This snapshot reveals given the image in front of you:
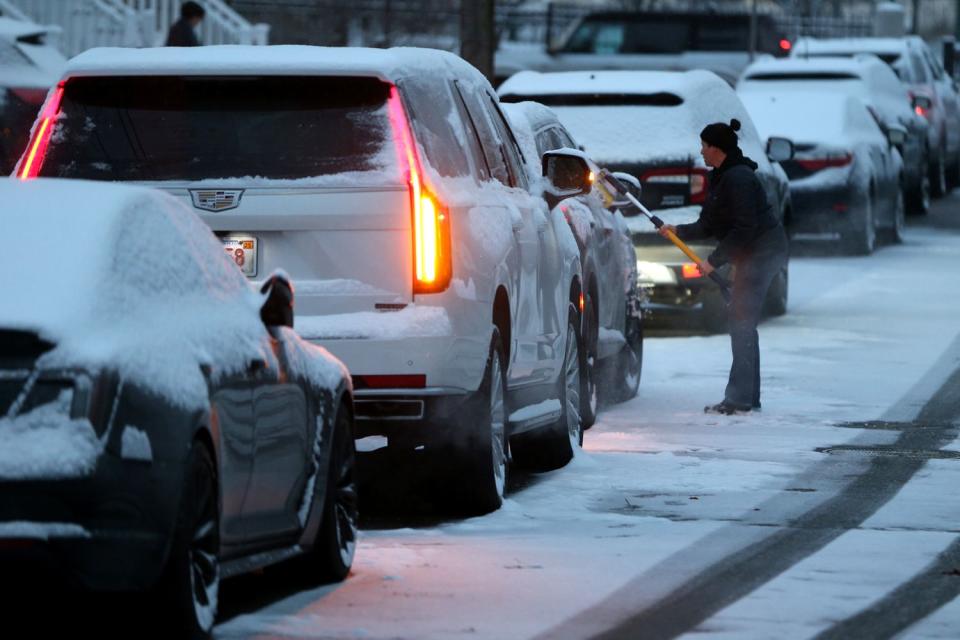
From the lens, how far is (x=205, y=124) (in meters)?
9.88

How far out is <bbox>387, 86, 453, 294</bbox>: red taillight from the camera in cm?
966

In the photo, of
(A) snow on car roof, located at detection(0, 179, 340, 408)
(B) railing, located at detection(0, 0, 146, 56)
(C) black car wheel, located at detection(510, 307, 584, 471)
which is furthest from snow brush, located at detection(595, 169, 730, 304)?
(B) railing, located at detection(0, 0, 146, 56)

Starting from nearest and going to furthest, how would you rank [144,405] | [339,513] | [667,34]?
[144,405], [339,513], [667,34]

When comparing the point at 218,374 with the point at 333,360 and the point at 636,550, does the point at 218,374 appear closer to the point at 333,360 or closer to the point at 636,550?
the point at 333,360

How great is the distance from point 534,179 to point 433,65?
5.51 feet

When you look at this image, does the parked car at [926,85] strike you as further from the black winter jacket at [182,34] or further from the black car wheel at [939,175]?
the black winter jacket at [182,34]

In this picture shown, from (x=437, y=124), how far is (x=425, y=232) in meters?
0.78

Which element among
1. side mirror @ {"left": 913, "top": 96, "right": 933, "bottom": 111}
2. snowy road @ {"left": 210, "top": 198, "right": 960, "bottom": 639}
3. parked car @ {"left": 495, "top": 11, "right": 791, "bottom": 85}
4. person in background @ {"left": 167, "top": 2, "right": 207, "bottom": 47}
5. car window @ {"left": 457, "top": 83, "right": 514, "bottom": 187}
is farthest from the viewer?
parked car @ {"left": 495, "top": 11, "right": 791, "bottom": 85}

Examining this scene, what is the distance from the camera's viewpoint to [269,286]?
7996 mm

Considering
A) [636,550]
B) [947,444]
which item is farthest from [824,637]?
[947,444]

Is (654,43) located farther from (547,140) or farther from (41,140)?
(41,140)

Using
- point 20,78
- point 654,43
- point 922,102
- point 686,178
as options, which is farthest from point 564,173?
point 654,43

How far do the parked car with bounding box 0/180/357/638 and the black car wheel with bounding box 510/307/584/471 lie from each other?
3.89 m

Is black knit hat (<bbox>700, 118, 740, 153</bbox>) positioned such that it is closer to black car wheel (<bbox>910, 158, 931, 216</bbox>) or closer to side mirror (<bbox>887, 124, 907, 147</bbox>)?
side mirror (<bbox>887, 124, 907, 147</bbox>)
